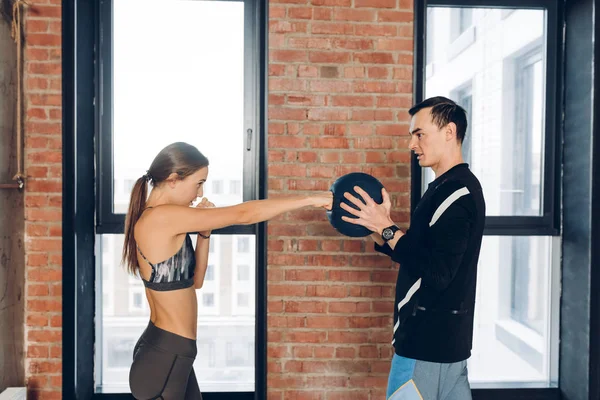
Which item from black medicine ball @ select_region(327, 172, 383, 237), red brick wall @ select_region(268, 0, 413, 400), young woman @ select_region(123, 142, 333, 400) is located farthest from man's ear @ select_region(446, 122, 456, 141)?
red brick wall @ select_region(268, 0, 413, 400)

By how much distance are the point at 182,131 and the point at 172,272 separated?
114 centimetres

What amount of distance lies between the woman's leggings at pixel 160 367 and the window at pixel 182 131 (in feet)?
2.86

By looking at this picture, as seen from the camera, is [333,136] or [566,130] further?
[566,130]

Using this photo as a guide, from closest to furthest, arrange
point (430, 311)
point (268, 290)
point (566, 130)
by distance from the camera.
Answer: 1. point (430, 311)
2. point (268, 290)
3. point (566, 130)

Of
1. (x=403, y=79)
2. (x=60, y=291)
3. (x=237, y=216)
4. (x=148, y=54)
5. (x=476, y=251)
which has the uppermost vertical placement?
(x=148, y=54)

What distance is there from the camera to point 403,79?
242 cm

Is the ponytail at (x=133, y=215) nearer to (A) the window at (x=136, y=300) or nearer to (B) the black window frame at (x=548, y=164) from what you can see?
(A) the window at (x=136, y=300)

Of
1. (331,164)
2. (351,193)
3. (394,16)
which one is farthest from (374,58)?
(351,193)

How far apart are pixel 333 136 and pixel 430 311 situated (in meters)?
1.14

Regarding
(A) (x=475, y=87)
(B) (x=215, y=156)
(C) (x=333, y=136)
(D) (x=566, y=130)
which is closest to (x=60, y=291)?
(B) (x=215, y=156)

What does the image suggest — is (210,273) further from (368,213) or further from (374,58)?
(374,58)

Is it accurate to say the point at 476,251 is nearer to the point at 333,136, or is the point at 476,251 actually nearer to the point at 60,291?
the point at 333,136

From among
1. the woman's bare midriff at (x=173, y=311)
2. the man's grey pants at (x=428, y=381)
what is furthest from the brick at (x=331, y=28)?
the man's grey pants at (x=428, y=381)

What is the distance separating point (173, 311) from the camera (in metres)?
1.72
